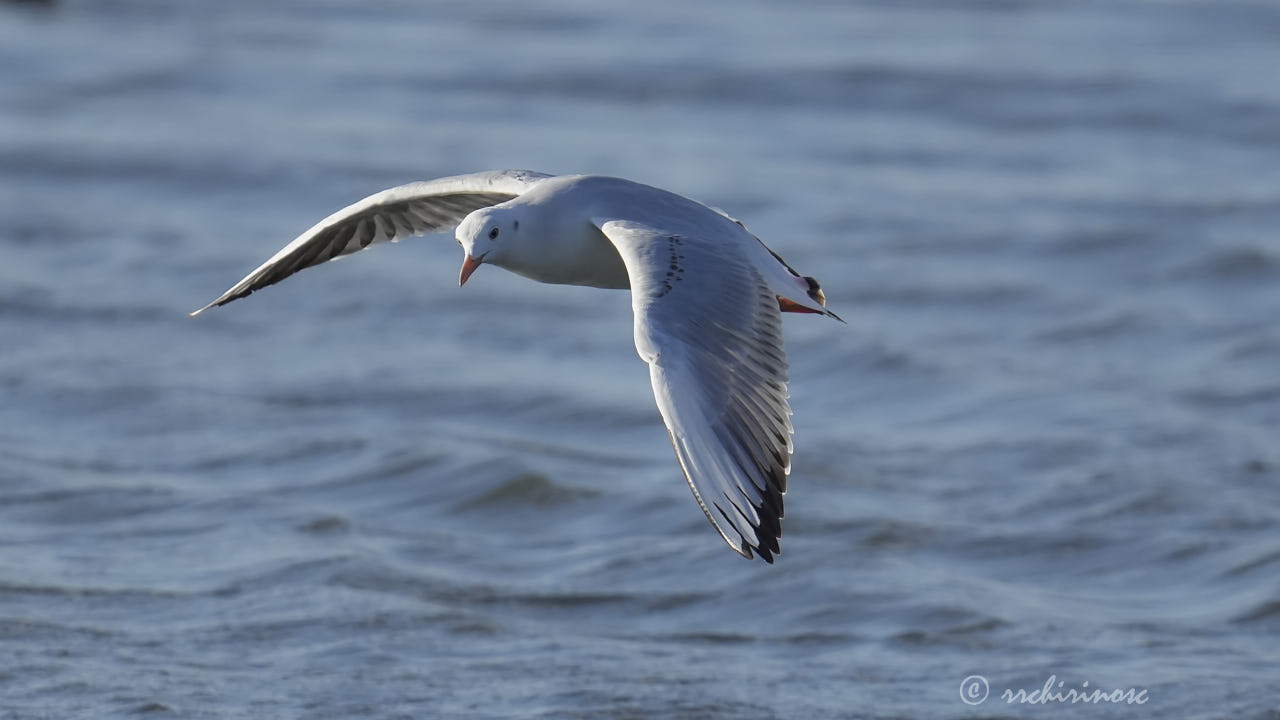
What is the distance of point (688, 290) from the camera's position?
5.04 m

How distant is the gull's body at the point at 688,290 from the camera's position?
15.2ft

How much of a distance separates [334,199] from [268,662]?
6.29 metres

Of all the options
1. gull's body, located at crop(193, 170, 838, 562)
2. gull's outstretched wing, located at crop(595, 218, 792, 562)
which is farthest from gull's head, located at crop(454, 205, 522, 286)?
gull's outstretched wing, located at crop(595, 218, 792, 562)

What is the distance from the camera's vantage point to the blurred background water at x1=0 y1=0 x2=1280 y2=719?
6473mm

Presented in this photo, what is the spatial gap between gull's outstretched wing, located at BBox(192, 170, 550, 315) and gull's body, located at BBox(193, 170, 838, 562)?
11 millimetres

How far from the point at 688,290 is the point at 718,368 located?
27 cm

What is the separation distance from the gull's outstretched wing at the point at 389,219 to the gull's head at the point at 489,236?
0.62 meters

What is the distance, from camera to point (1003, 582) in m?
7.27

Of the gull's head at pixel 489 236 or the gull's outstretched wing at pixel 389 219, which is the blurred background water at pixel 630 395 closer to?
the gull's outstretched wing at pixel 389 219

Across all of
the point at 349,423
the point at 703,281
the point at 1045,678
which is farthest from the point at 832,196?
the point at 703,281

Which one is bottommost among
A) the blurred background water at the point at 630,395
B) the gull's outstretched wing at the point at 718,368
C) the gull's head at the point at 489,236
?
the blurred background water at the point at 630,395

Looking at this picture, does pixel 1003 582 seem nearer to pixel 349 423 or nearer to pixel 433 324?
pixel 349 423

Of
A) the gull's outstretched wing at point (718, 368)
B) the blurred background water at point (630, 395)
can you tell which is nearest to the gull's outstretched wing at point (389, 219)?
the gull's outstretched wing at point (718, 368)

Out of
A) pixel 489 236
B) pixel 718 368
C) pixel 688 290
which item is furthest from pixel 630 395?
pixel 718 368
